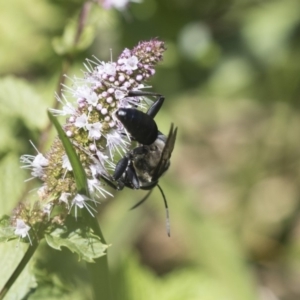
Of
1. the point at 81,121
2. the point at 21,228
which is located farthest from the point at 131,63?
the point at 21,228

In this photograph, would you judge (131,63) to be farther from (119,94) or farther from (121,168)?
(121,168)

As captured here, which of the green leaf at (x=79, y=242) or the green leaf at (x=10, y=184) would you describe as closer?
the green leaf at (x=79, y=242)

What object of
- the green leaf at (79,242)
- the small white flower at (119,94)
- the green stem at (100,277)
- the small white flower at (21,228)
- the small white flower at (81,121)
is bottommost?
the green stem at (100,277)

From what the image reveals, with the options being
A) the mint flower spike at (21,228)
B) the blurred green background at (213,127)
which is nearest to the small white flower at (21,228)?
the mint flower spike at (21,228)

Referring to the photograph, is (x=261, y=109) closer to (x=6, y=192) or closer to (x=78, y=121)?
(x=6, y=192)

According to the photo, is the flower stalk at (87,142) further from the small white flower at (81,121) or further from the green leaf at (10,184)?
Answer: the green leaf at (10,184)

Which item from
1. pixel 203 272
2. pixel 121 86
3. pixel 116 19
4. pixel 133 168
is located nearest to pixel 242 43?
pixel 116 19

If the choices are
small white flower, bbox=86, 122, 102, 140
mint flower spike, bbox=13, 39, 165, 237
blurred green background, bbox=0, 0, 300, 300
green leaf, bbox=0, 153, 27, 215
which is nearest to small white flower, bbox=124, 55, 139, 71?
mint flower spike, bbox=13, 39, 165, 237

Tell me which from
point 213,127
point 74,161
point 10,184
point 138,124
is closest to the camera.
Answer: point 74,161
